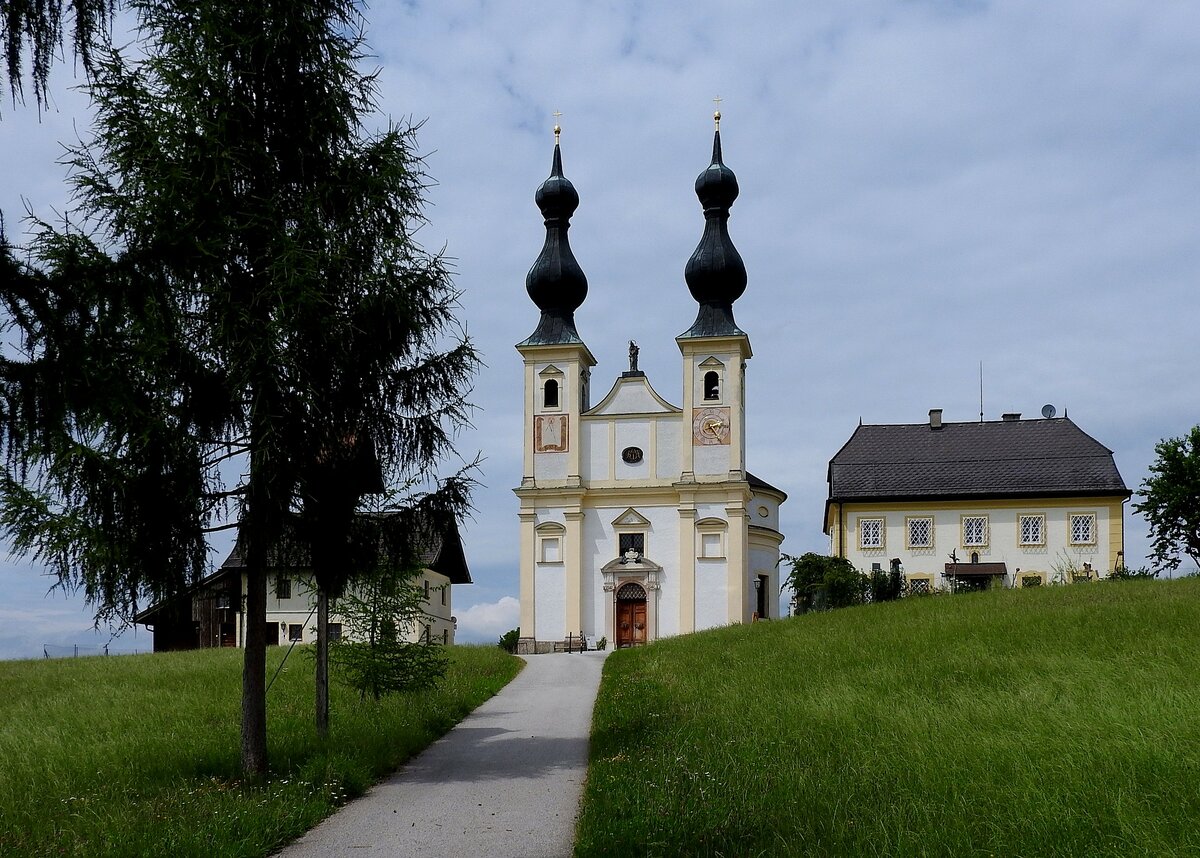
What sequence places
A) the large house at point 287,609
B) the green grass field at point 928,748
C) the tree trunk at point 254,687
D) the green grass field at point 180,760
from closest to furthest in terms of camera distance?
the green grass field at point 928,748
the green grass field at point 180,760
the tree trunk at point 254,687
the large house at point 287,609

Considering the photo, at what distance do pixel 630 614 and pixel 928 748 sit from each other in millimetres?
37946

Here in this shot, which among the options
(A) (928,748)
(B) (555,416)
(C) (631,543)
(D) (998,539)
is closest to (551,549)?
(C) (631,543)

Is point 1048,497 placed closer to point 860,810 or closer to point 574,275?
point 574,275

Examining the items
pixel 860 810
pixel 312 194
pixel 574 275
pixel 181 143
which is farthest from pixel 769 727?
pixel 574 275

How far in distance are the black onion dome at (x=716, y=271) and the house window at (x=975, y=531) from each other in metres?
13.0

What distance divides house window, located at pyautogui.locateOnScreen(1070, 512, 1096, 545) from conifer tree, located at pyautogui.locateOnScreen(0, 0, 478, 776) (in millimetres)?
42900

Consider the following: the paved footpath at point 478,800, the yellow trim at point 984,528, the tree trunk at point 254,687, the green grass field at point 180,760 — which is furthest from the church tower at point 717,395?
the tree trunk at point 254,687

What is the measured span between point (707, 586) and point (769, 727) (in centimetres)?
3496

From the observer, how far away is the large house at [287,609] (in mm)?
12250

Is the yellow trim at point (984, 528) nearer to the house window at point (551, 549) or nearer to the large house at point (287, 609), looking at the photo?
the house window at point (551, 549)

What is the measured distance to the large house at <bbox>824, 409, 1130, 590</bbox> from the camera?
4878 cm

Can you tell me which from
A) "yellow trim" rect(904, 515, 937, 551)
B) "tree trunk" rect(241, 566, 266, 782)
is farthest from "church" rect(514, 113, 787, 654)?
"tree trunk" rect(241, 566, 266, 782)

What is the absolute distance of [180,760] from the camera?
11.5 m

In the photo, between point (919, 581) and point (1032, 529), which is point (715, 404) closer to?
point (919, 581)
